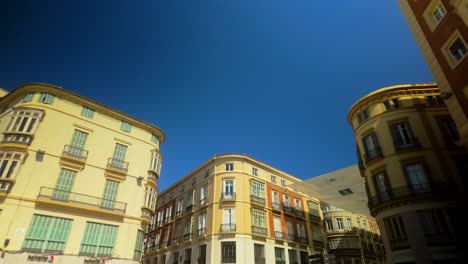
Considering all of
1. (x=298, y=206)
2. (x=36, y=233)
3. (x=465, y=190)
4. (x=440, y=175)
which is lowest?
(x=36, y=233)

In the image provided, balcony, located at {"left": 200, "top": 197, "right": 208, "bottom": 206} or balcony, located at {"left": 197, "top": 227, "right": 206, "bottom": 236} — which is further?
balcony, located at {"left": 200, "top": 197, "right": 208, "bottom": 206}

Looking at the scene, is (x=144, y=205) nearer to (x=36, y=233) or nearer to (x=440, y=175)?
(x=36, y=233)

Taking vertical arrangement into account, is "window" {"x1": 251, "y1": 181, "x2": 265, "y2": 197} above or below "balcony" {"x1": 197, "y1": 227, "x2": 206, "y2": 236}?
above

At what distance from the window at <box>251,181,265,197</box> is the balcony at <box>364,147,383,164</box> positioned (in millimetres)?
14327

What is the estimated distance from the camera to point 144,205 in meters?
22.7

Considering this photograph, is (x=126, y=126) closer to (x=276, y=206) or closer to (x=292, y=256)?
(x=276, y=206)

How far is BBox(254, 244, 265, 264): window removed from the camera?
28.5 m

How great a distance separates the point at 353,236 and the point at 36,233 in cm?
4155

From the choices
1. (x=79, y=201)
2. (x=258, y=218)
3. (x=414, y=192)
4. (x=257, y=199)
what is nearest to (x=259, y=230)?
(x=258, y=218)

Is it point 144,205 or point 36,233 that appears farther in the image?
point 144,205

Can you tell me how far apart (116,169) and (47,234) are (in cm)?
651

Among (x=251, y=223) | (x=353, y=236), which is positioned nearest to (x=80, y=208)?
(x=251, y=223)

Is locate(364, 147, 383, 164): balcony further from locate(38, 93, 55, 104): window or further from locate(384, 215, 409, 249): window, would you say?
locate(38, 93, 55, 104): window

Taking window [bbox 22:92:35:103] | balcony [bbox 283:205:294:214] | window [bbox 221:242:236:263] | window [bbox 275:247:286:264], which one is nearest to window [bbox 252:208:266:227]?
window [bbox 275:247:286:264]
